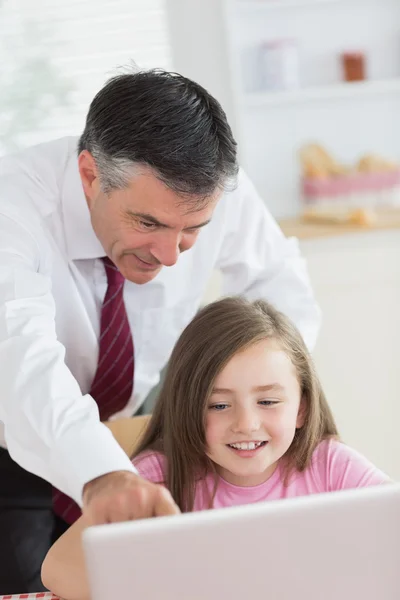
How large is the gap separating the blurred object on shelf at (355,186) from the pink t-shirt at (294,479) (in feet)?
6.02

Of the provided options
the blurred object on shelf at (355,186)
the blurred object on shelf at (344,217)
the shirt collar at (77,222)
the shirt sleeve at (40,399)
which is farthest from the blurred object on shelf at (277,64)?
the shirt sleeve at (40,399)

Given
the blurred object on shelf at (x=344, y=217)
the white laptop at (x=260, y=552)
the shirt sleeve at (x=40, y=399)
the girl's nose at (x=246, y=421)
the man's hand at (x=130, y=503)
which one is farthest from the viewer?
the blurred object on shelf at (x=344, y=217)

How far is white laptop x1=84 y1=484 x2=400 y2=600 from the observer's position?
625 mm

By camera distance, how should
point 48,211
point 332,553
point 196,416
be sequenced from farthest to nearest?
1. point 48,211
2. point 196,416
3. point 332,553

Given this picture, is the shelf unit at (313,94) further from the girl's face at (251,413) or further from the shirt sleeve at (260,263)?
the girl's face at (251,413)

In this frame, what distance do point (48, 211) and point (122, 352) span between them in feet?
0.97

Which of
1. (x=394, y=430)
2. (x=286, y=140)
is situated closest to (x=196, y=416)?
(x=394, y=430)

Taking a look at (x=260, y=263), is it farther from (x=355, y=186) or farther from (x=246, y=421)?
(x=355, y=186)

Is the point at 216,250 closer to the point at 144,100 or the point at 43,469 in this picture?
the point at 144,100

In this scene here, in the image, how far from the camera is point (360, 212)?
9.27 feet

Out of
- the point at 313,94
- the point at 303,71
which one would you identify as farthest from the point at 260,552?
the point at 303,71

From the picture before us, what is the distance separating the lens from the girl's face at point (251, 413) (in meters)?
1.21

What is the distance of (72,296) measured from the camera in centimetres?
152

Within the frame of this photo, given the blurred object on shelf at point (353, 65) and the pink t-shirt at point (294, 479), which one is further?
the blurred object on shelf at point (353, 65)
